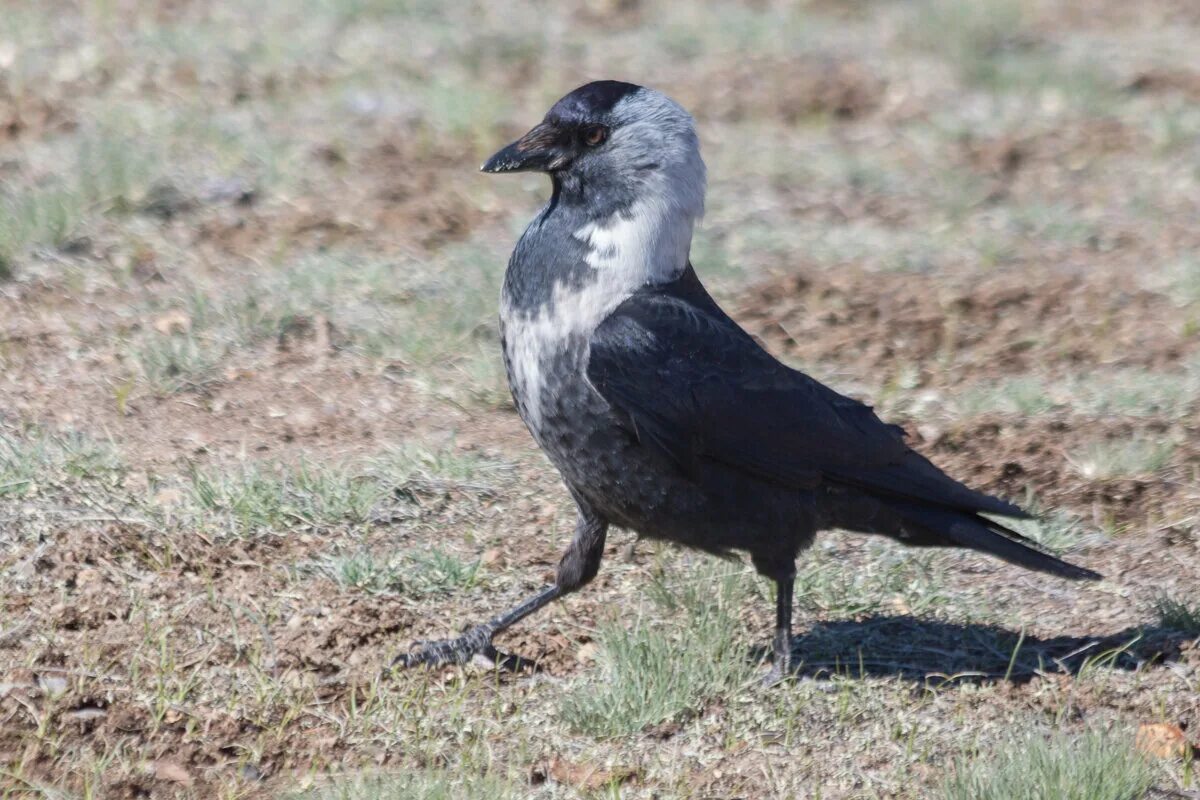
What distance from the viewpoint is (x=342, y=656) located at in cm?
416

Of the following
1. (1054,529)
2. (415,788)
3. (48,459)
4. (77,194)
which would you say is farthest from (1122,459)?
(77,194)

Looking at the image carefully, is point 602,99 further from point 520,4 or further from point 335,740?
point 520,4

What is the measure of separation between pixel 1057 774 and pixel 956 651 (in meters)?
0.85

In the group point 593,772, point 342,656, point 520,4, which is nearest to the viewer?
point 593,772

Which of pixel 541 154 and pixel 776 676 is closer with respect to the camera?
pixel 776 676

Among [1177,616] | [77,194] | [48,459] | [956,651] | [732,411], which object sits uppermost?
[732,411]

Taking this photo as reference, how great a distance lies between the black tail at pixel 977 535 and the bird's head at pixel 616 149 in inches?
36.5

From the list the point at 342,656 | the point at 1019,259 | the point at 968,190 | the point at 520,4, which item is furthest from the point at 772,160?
the point at 342,656

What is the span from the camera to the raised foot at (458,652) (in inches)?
162

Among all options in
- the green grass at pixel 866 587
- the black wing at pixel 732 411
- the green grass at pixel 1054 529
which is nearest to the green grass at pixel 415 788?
the black wing at pixel 732 411

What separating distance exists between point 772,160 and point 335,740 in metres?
4.96

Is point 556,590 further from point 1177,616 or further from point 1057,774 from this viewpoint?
point 1177,616

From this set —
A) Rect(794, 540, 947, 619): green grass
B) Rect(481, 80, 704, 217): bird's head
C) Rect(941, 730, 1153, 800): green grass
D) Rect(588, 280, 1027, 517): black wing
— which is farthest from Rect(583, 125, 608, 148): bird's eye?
Rect(941, 730, 1153, 800): green grass

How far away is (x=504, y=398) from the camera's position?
5.67 metres
